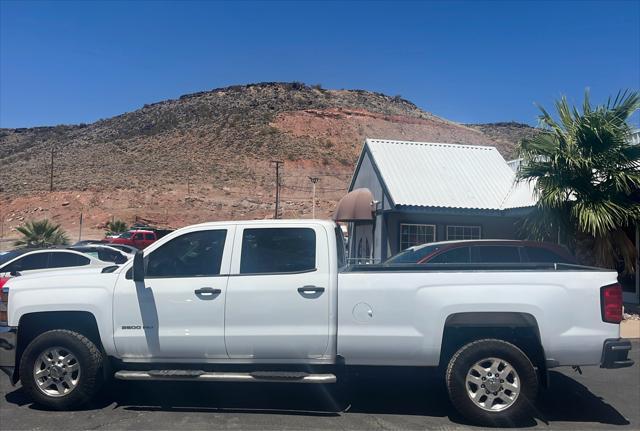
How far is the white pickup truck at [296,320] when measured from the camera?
5.84 m

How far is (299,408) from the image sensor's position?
6.30 m

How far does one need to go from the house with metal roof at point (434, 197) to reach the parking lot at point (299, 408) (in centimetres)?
823

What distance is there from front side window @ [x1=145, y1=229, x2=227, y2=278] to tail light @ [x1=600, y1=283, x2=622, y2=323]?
3.91 m

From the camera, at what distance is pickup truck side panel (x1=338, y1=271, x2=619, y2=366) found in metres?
5.82

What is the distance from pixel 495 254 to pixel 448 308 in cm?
506

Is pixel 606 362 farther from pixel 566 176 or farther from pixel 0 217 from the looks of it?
pixel 0 217

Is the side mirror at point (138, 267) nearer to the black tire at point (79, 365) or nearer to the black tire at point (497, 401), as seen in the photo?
the black tire at point (79, 365)

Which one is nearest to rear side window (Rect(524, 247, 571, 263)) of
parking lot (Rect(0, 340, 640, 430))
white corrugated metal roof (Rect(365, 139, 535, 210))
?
parking lot (Rect(0, 340, 640, 430))

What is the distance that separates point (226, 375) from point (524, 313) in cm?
305

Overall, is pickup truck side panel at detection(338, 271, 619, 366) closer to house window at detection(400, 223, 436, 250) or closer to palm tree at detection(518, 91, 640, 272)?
palm tree at detection(518, 91, 640, 272)

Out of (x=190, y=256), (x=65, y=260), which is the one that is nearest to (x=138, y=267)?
(x=190, y=256)

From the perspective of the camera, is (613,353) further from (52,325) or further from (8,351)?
(8,351)

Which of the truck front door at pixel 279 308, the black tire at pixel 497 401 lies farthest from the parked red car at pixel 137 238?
the black tire at pixel 497 401

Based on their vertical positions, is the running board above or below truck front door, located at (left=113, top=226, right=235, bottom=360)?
below
